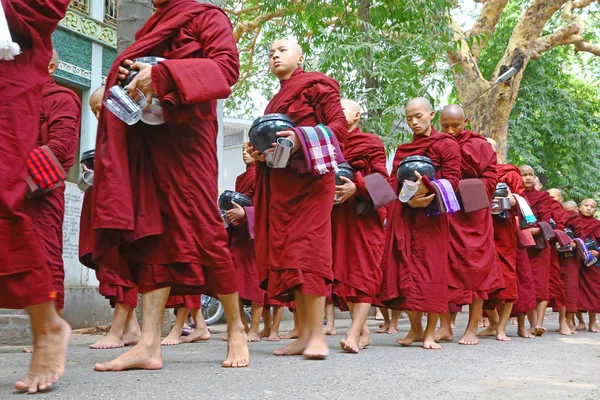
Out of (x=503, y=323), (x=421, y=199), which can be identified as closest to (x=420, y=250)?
(x=421, y=199)

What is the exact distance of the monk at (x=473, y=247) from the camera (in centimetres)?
652

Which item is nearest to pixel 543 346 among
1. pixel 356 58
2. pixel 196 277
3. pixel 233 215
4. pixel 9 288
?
pixel 233 215

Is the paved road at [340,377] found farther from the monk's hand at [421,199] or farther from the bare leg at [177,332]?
the monk's hand at [421,199]

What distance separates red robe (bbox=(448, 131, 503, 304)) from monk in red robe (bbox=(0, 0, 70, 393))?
3.93 metres

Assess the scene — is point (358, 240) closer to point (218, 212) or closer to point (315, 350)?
point (315, 350)

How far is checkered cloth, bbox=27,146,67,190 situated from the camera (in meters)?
4.13

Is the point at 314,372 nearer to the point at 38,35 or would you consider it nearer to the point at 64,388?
the point at 64,388

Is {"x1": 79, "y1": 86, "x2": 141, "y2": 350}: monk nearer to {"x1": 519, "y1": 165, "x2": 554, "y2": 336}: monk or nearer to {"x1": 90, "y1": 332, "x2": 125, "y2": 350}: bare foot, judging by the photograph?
{"x1": 90, "y1": 332, "x2": 125, "y2": 350}: bare foot

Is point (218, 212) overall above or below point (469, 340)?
above

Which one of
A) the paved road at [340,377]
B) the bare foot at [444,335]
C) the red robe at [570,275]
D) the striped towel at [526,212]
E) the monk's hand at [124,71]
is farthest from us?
the red robe at [570,275]

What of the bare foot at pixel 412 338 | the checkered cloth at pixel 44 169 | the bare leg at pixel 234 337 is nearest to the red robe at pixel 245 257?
the bare foot at pixel 412 338

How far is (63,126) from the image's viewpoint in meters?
4.66

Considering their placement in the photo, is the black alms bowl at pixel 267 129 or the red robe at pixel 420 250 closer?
the black alms bowl at pixel 267 129

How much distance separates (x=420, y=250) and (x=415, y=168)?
0.63 meters
